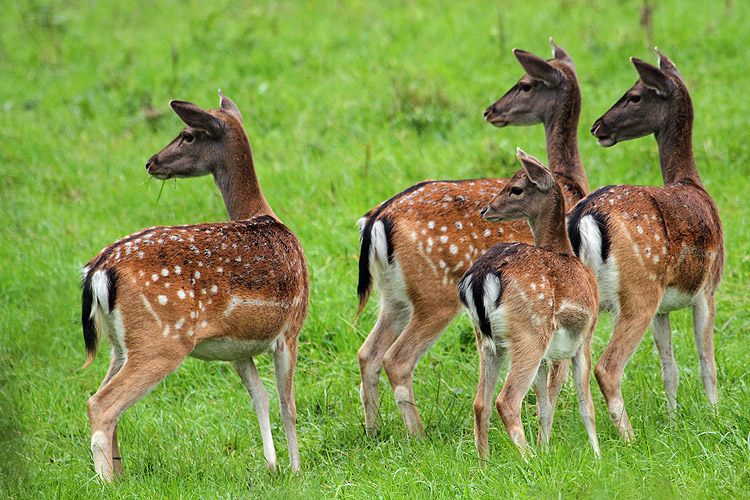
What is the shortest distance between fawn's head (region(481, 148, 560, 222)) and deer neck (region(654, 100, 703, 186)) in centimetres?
131

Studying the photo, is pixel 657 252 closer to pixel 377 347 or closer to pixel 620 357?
pixel 620 357

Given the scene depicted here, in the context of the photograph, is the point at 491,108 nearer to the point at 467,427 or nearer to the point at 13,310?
the point at 467,427

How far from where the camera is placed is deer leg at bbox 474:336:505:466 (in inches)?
169

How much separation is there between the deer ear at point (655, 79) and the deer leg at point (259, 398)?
9.52ft

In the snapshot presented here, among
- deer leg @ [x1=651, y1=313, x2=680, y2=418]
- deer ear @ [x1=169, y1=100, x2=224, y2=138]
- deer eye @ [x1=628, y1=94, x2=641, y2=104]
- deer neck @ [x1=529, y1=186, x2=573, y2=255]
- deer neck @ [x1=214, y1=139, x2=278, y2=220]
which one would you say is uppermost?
deer ear @ [x1=169, y1=100, x2=224, y2=138]

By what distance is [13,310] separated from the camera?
6543 millimetres

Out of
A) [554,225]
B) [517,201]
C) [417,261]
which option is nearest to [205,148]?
[417,261]

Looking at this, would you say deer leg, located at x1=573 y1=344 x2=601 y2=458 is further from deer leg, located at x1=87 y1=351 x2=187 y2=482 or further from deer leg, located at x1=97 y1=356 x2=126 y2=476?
deer leg, located at x1=97 y1=356 x2=126 y2=476

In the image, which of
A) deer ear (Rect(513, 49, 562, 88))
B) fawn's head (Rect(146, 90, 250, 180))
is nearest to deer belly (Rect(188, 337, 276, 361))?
fawn's head (Rect(146, 90, 250, 180))

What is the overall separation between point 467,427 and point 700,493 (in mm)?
1603

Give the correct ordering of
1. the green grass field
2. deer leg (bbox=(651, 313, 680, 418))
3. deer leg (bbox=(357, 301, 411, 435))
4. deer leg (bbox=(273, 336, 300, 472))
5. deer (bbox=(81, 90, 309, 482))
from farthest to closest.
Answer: deer leg (bbox=(357, 301, 411, 435)), deer leg (bbox=(651, 313, 680, 418)), deer leg (bbox=(273, 336, 300, 472)), deer (bbox=(81, 90, 309, 482)), the green grass field

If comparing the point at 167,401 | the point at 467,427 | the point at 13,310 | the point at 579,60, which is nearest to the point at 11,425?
the point at 467,427

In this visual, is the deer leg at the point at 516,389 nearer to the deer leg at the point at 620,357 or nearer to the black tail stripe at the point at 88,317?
the deer leg at the point at 620,357

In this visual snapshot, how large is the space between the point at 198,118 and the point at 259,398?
168 cm
